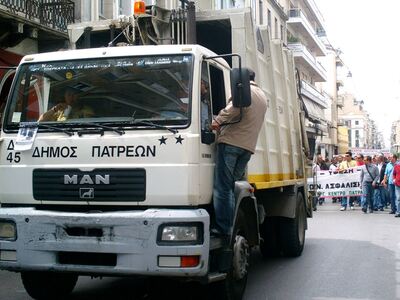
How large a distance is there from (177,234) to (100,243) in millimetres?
677

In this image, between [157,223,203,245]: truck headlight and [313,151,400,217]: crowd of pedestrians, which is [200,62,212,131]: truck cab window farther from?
[313,151,400,217]: crowd of pedestrians

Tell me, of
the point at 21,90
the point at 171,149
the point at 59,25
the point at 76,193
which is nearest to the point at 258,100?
the point at 171,149

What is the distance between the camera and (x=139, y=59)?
5371 millimetres

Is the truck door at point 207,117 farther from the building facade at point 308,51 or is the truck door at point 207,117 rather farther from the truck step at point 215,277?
the building facade at point 308,51

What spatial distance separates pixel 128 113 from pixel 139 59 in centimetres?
55

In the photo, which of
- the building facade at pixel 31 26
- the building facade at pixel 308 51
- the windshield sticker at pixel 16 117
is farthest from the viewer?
the building facade at pixel 308 51

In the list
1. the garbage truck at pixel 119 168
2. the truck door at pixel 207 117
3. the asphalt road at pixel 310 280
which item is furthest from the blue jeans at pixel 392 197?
the truck door at pixel 207 117

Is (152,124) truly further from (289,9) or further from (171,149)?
(289,9)

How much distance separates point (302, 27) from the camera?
47.1 meters

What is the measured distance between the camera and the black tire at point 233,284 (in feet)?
17.8

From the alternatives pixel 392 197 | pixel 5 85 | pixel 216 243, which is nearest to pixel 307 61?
pixel 392 197

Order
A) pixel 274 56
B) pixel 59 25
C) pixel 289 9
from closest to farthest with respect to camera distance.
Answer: pixel 274 56 → pixel 59 25 → pixel 289 9

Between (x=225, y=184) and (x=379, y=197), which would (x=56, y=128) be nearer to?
(x=225, y=184)

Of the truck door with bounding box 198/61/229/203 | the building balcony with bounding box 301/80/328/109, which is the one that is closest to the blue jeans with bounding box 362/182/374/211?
the truck door with bounding box 198/61/229/203
